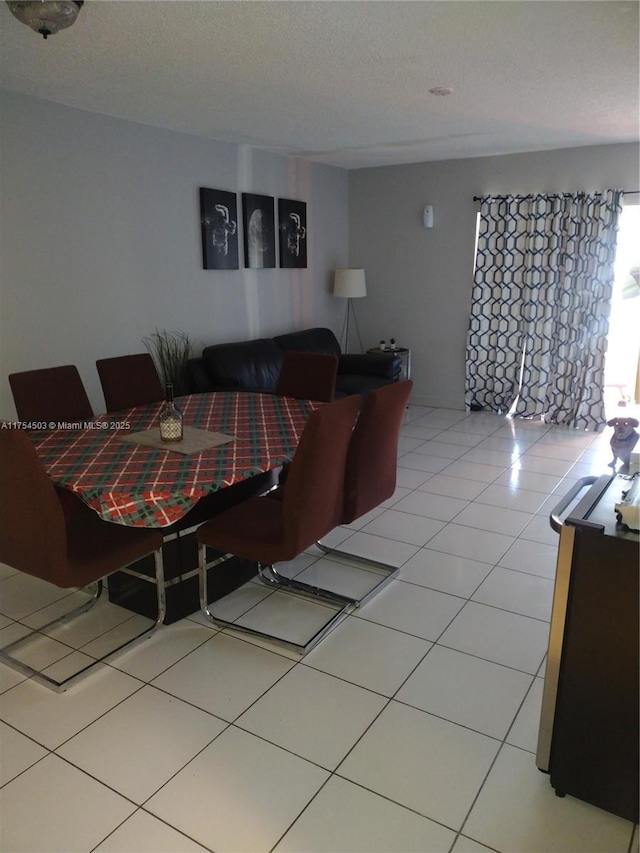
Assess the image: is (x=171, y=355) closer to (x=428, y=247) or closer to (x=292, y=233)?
(x=292, y=233)

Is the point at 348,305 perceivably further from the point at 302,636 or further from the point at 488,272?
the point at 302,636

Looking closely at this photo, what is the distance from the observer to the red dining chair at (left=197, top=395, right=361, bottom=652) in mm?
2230

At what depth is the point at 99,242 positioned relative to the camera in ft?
13.0

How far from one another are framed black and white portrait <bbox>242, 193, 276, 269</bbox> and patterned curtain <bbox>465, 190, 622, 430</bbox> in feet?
6.49

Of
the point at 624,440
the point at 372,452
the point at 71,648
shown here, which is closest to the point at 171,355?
the point at 372,452

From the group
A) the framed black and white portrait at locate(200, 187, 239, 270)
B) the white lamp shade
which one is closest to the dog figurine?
the framed black and white portrait at locate(200, 187, 239, 270)

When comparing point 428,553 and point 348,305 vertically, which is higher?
point 348,305

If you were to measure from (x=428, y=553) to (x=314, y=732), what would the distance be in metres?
1.38

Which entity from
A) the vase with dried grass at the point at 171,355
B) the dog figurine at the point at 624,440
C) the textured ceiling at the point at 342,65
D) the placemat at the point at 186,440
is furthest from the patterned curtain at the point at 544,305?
the placemat at the point at 186,440

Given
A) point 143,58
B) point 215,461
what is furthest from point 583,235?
point 215,461

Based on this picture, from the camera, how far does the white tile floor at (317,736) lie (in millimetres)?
1662

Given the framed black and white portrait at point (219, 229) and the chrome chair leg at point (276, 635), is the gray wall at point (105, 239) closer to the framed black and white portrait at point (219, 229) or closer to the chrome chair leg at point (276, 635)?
the framed black and white portrait at point (219, 229)

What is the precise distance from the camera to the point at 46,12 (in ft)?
6.85

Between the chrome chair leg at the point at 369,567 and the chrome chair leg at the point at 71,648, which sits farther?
the chrome chair leg at the point at 369,567
